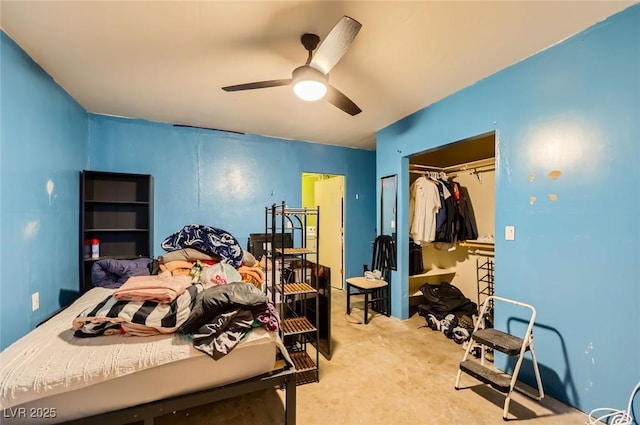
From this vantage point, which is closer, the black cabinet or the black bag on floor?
the black cabinet

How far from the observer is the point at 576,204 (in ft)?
5.99

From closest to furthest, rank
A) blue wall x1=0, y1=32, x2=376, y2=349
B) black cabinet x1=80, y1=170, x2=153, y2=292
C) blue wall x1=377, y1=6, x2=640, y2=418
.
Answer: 1. blue wall x1=377, y1=6, x2=640, y2=418
2. blue wall x1=0, y1=32, x2=376, y2=349
3. black cabinet x1=80, y1=170, x2=153, y2=292

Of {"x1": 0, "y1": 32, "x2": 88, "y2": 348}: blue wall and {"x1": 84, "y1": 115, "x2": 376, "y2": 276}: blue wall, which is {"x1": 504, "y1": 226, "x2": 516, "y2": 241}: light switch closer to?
{"x1": 84, "y1": 115, "x2": 376, "y2": 276}: blue wall

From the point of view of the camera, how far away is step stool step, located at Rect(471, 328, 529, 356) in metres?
1.83

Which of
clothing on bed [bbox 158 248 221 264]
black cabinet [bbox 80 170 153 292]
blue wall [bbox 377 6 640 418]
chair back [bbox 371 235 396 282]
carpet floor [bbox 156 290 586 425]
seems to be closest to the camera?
blue wall [bbox 377 6 640 418]

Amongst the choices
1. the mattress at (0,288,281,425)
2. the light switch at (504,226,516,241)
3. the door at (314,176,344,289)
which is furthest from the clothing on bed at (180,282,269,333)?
the door at (314,176,344,289)

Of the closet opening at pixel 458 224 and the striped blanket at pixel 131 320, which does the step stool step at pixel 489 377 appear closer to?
the closet opening at pixel 458 224

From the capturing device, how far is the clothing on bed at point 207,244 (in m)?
2.98

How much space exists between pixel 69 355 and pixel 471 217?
3.96 m

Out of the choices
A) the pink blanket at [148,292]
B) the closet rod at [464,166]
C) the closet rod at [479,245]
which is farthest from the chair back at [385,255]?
the pink blanket at [148,292]

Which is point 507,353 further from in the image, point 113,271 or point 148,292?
point 113,271

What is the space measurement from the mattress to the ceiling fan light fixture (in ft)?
5.03

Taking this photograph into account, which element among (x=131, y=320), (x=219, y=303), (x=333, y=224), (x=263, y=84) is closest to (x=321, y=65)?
(x=263, y=84)

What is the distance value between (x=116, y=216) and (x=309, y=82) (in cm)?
291
